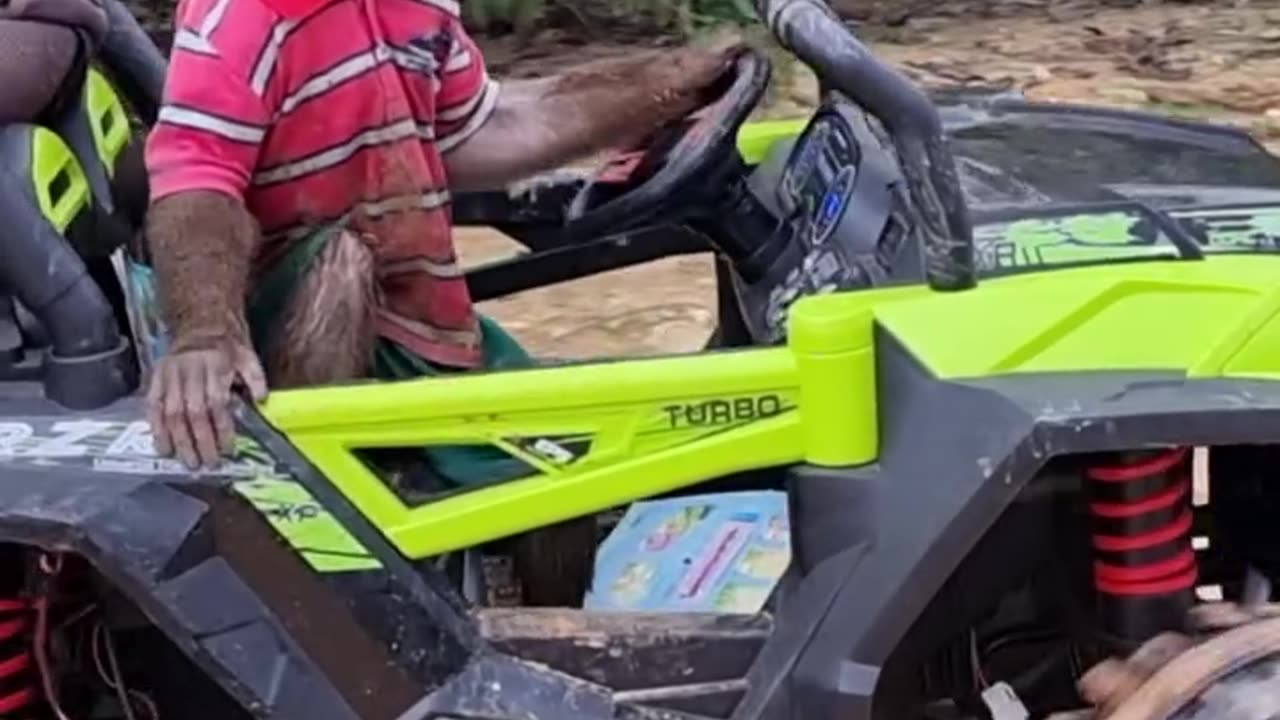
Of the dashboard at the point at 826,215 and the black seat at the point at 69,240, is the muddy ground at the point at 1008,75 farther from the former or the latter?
the black seat at the point at 69,240

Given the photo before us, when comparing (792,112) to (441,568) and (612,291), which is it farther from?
(441,568)

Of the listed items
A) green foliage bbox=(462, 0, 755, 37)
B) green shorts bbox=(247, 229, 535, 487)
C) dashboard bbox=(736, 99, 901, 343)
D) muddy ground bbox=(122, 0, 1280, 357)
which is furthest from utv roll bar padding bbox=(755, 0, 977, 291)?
green foliage bbox=(462, 0, 755, 37)

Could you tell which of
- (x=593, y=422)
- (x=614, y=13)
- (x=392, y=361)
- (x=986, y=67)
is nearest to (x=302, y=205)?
(x=392, y=361)

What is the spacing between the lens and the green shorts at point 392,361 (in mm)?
2352

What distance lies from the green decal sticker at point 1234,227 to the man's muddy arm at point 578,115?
679 mm

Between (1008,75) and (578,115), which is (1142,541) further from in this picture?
(1008,75)

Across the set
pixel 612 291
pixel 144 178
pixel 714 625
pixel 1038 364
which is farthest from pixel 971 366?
pixel 612 291

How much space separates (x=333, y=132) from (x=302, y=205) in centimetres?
9

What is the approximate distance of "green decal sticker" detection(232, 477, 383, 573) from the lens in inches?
85.7

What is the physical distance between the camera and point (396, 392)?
7.26ft

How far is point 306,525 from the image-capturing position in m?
2.20

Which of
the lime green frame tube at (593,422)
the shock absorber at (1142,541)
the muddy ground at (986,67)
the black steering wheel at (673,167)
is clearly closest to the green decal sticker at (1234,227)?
the shock absorber at (1142,541)

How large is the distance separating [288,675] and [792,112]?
4352 mm

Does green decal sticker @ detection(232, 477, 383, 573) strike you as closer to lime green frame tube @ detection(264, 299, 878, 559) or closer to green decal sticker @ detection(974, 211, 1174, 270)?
lime green frame tube @ detection(264, 299, 878, 559)
